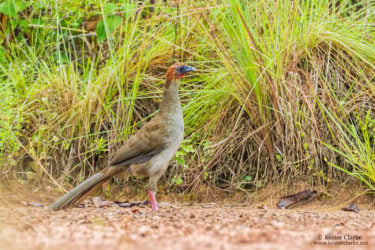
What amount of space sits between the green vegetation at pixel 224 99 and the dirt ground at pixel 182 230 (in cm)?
84

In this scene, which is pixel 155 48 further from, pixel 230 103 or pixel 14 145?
pixel 14 145

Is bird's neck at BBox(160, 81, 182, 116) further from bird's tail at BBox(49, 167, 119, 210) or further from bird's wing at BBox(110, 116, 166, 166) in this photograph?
bird's tail at BBox(49, 167, 119, 210)

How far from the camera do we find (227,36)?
5422 mm

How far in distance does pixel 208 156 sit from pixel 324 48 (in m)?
1.50

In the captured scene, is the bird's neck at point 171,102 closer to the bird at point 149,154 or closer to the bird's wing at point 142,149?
the bird at point 149,154

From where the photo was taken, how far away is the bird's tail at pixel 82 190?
15.0 ft

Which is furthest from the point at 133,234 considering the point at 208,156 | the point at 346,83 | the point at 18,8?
the point at 18,8

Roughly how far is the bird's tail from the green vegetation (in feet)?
2.45

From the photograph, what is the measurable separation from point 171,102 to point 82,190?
101 cm

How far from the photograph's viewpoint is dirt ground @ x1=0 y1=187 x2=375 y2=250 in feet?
9.20

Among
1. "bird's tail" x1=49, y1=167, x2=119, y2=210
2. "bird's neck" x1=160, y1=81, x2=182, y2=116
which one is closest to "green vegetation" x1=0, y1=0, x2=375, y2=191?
"bird's neck" x1=160, y1=81, x2=182, y2=116

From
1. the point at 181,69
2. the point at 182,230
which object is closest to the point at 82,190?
the point at 181,69

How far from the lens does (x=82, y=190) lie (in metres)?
4.64

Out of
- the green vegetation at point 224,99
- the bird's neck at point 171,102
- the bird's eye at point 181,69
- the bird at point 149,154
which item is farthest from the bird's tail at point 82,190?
the bird's eye at point 181,69
